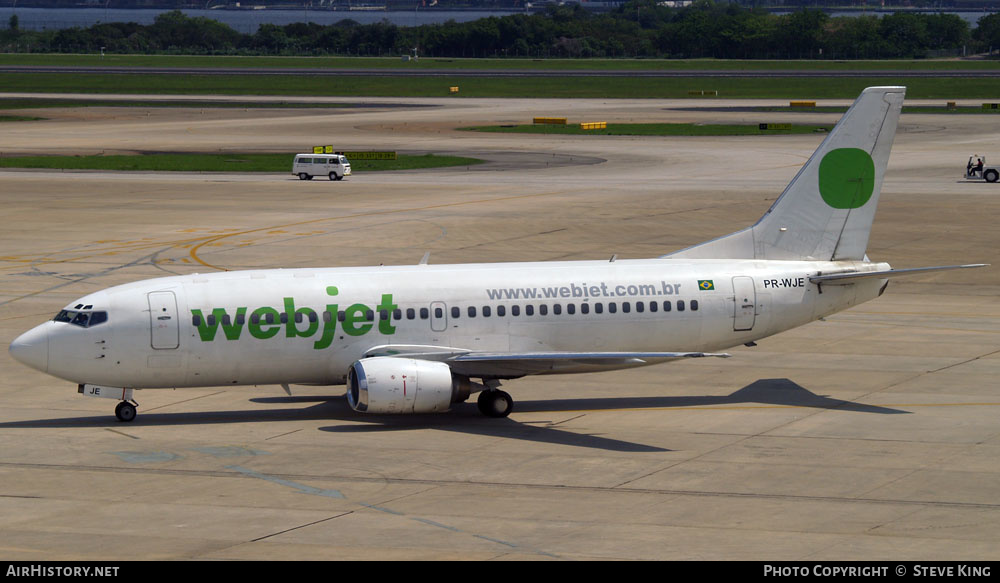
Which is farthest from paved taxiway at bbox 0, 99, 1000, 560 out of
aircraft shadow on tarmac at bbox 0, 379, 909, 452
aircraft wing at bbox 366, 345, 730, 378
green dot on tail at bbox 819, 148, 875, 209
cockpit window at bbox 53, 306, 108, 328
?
green dot on tail at bbox 819, 148, 875, 209

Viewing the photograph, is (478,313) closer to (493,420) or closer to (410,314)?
(410,314)

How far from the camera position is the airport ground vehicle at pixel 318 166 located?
98625mm

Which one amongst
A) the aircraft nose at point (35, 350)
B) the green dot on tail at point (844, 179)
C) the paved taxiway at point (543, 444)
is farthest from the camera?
the green dot on tail at point (844, 179)

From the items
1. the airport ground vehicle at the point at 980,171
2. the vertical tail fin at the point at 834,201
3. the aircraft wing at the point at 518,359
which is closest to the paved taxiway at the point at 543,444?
the aircraft wing at the point at 518,359

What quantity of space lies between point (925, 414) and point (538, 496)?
12789 millimetres

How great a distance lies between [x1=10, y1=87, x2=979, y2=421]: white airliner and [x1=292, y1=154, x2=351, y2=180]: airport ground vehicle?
63.5 meters

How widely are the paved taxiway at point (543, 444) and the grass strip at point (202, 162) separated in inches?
1236

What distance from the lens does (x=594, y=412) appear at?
36.2 meters

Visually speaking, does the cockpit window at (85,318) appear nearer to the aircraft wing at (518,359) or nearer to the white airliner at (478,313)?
the white airliner at (478,313)

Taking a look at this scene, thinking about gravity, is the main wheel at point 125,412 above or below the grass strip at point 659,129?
above

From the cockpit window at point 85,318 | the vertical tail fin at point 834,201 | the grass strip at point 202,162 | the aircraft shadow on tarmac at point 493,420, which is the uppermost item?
the vertical tail fin at point 834,201
